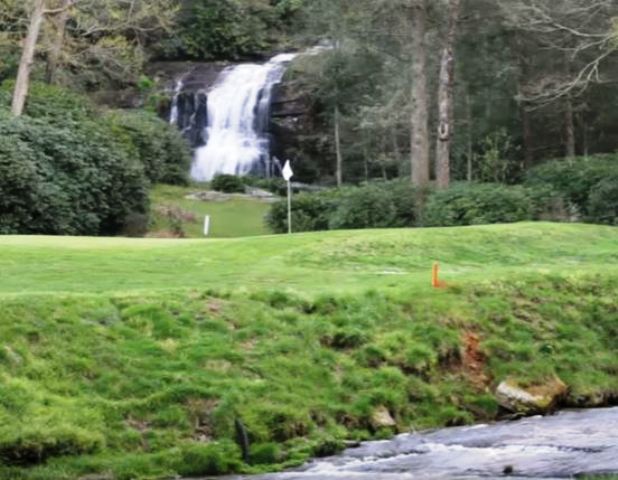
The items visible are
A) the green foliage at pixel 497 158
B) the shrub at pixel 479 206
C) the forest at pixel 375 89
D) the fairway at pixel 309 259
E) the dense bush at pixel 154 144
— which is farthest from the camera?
the dense bush at pixel 154 144

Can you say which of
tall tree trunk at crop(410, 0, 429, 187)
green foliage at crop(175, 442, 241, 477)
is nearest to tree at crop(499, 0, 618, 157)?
tall tree trunk at crop(410, 0, 429, 187)

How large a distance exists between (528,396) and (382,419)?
7.39ft

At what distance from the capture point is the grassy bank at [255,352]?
1059cm

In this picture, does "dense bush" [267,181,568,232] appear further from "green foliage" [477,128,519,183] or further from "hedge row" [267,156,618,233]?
"green foliage" [477,128,519,183]

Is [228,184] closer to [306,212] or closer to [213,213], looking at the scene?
[213,213]

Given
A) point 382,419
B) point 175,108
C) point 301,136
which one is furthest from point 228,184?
point 382,419

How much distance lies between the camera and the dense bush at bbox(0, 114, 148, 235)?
93.7 ft

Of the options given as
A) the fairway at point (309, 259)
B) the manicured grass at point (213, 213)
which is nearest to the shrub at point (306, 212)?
the manicured grass at point (213, 213)

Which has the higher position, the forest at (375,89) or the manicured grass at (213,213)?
the forest at (375,89)

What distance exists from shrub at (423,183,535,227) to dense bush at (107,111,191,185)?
38.8ft

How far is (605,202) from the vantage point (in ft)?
99.2

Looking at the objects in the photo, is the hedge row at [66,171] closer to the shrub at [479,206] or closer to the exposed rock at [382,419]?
the shrub at [479,206]

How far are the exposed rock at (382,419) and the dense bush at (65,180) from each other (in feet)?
59.8

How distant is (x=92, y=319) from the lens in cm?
1245
